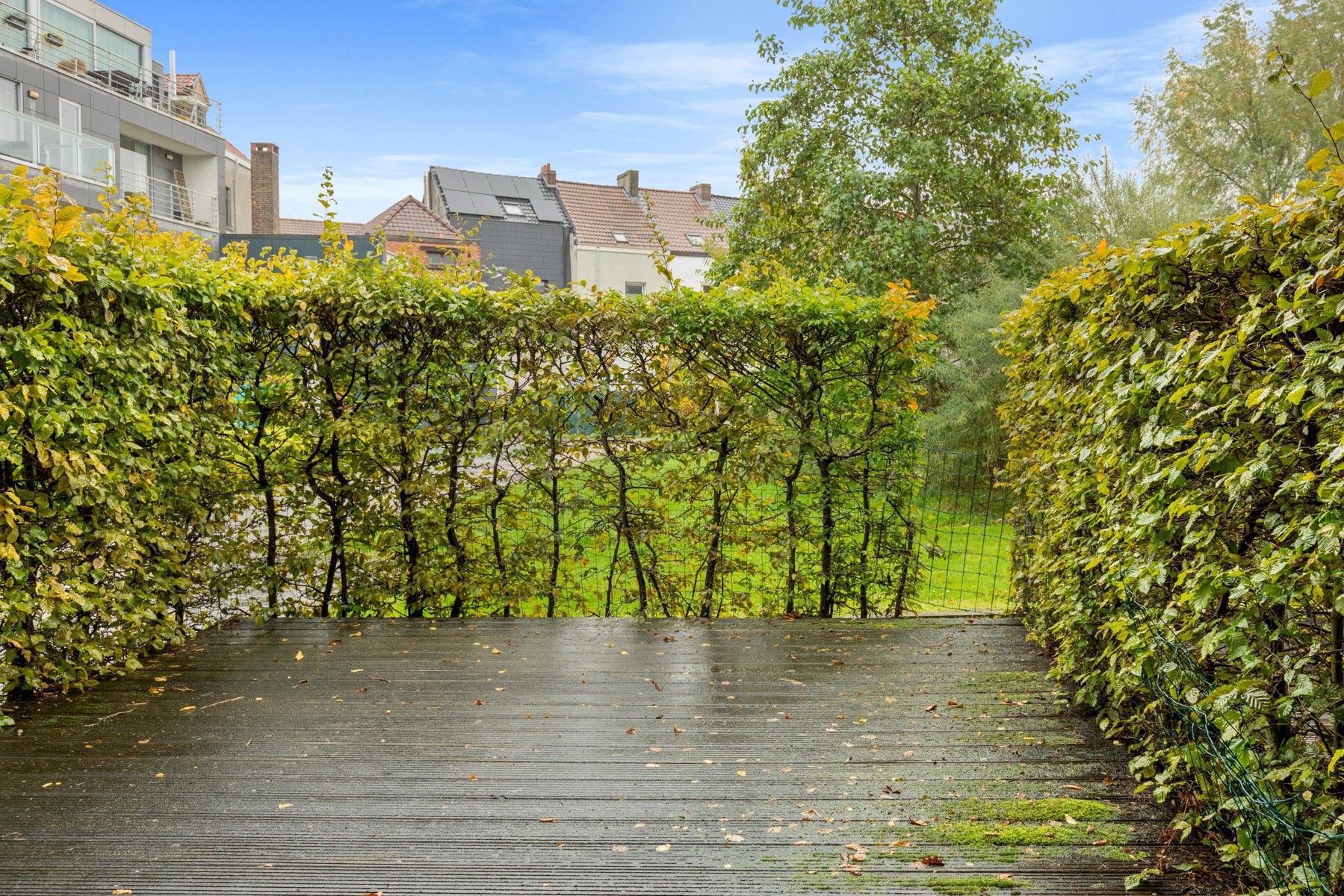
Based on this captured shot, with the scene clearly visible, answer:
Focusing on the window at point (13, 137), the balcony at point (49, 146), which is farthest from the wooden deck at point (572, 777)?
the window at point (13, 137)

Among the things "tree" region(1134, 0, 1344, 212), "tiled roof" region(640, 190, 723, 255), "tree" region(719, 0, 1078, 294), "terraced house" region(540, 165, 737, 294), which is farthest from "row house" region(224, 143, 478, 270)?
"tree" region(1134, 0, 1344, 212)

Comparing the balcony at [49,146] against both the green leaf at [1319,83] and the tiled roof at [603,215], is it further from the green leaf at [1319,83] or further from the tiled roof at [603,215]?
the tiled roof at [603,215]

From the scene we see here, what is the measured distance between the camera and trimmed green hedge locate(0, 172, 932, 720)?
5176 millimetres

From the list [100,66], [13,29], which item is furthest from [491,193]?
[13,29]

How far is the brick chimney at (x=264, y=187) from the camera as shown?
32.8 m

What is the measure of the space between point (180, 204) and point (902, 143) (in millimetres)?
17348

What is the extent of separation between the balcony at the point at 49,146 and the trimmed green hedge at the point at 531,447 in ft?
39.7

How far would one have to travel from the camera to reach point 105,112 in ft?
65.9

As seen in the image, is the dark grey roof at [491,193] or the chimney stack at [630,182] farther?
the chimney stack at [630,182]

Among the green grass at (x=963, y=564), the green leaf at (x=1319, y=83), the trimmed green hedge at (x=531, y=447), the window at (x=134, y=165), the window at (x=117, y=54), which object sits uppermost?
the window at (x=117, y=54)

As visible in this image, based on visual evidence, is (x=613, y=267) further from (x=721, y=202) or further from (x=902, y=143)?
(x=902, y=143)

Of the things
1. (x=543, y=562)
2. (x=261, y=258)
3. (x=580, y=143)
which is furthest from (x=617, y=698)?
(x=580, y=143)

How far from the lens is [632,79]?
104 feet

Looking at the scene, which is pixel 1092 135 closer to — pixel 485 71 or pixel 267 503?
pixel 267 503
